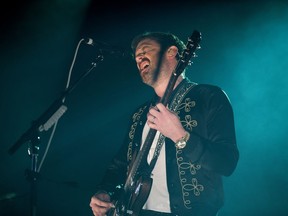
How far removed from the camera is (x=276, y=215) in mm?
4098

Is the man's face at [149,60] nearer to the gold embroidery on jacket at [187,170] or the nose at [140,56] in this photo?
the nose at [140,56]

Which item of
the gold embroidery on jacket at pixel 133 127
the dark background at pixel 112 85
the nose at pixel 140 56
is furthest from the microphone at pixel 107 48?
the dark background at pixel 112 85

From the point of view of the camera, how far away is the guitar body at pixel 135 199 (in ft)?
7.44

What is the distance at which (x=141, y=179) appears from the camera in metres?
2.29

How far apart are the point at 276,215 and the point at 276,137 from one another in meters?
0.98

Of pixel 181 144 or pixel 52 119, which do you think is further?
pixel 52 119

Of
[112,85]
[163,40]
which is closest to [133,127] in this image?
[163,40]

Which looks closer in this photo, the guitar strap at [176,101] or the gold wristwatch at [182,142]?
the gold wristwatch at [182,142]

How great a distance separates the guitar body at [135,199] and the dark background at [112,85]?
1822 mm

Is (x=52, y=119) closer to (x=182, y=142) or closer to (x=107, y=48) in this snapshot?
(x=107, y=48)

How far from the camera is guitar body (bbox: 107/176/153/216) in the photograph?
7.44 ft

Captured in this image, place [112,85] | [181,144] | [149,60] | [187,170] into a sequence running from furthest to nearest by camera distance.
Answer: [112,85] < [149,60] < [187,170] < [181,144]

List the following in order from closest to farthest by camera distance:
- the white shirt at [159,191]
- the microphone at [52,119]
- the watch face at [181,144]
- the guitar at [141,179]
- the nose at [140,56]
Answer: the watch face at [181,144]
the guitar at [141,179]
the white shirt at [159,191]
the microphone at [52,119]
the nose at [140,56]

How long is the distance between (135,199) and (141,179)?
150 millimetres
